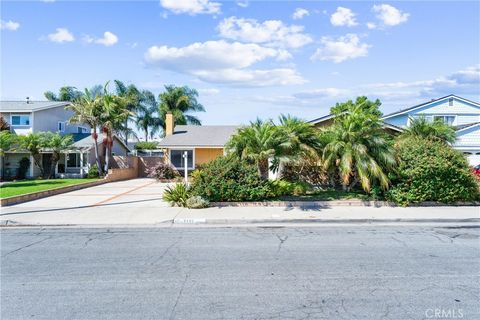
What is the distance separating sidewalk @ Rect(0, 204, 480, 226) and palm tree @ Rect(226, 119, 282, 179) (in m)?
2.07

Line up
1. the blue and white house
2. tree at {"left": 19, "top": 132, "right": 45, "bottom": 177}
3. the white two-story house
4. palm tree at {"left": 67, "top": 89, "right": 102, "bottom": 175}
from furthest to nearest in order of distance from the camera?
the blue and white house → the white two-story house → palm tree at {"left": 67, "top": 89, "right": 102, "bottom": 175} → tree at {"left": 19, "top": 132, "right": 45, "bottom": 177}

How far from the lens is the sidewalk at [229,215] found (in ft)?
35.0

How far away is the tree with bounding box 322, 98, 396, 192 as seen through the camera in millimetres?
12797

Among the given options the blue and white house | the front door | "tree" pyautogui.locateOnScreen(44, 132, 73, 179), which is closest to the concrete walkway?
"tree" pyautogui.locateOnScreen(44, 132, 73, 179)

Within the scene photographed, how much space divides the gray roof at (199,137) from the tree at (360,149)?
13059 mm

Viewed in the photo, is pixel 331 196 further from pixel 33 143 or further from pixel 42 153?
pixel 42 153

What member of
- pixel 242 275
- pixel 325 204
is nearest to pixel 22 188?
pixel 325 204

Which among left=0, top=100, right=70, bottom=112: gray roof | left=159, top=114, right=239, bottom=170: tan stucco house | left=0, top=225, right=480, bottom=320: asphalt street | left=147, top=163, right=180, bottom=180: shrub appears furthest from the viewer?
left=0, top=100, right=70, bottom=112: gray roof

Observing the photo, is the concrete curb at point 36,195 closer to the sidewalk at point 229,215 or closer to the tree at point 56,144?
the sidewalk at point 229,215

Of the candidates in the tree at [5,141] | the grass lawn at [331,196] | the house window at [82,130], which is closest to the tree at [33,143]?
the tree at [5,141]

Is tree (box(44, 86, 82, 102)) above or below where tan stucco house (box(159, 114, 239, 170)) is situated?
above

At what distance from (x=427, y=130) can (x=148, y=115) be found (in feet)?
116

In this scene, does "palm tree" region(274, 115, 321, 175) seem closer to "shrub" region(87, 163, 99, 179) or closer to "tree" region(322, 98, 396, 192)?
"tree" region(322, 98, 396, 192)

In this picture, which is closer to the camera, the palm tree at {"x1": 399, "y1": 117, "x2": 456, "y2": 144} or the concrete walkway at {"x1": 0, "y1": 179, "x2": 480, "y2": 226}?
the concrete walkway at {"x1": 0, "y1": 179, "x2": 480, "y2": 226}
